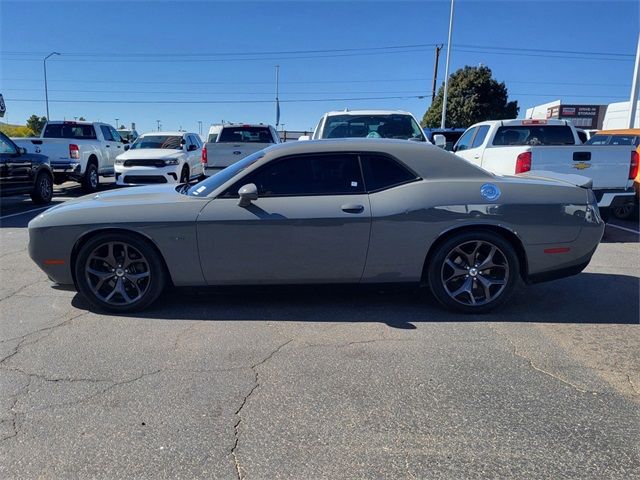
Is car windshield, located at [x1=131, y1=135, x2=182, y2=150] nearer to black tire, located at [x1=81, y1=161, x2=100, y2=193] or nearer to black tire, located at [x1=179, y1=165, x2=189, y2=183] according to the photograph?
black tire, located at [x1=179, y1=165, x2=189, y2=183]

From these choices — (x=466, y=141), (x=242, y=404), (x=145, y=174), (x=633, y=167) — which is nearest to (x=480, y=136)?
(x=466, y=141)

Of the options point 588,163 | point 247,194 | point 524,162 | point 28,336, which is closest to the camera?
point 28,336

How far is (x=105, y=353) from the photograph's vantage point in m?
3.54

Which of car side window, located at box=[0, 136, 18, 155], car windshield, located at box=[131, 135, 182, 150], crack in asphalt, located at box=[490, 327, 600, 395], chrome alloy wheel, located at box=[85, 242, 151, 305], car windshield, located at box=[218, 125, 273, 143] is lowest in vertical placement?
crack in asphalt, located at box=[490, 327, 600, 395]

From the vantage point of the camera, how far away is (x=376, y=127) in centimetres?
888

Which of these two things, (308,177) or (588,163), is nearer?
(308,177)

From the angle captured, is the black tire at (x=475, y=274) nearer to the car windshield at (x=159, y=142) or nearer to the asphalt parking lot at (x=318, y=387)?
the asphalt parking lot at (x=318, y=387)

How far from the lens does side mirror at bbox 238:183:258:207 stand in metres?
3.99

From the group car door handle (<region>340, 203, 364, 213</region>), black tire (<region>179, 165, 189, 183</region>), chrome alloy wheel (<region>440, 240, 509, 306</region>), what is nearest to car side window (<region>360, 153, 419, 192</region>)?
car door handle (<region>340, 203, 364, 213</region>)

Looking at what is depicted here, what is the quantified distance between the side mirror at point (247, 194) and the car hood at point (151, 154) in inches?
368

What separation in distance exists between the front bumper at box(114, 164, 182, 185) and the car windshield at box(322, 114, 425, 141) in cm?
549

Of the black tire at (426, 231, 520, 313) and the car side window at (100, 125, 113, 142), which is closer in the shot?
the black tire at (426, 231, 520, 313)

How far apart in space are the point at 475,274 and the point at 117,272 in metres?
3.13

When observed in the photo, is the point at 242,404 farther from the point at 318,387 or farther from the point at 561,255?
the point at 561,255
